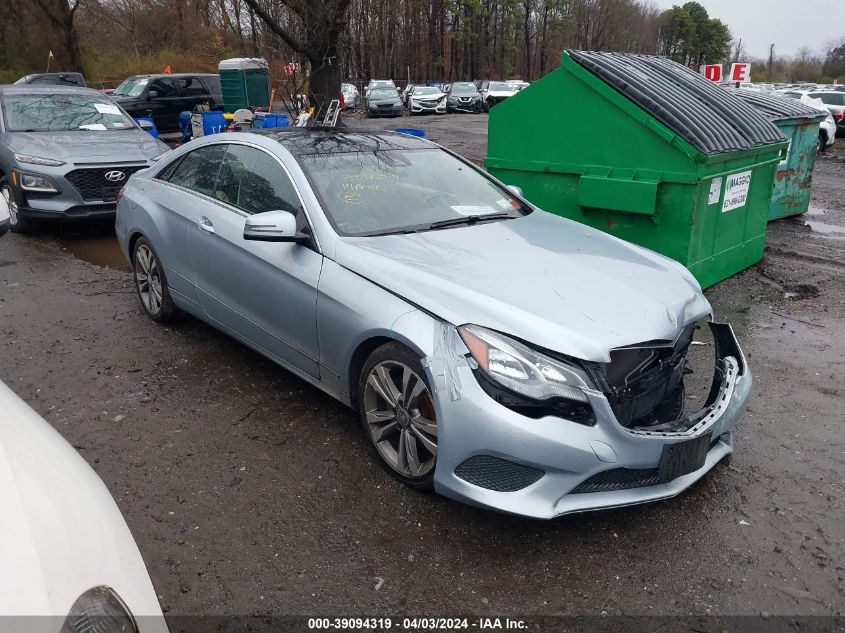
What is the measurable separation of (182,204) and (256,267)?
114cm

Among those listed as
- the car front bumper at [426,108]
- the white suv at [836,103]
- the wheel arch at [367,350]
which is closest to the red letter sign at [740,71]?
the white suv at [836,103]

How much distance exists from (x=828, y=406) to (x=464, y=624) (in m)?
2.86

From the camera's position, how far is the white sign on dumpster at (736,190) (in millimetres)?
6141

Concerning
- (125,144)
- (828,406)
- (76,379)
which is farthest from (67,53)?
(828,406)

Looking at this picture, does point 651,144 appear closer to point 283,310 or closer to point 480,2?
point 283,310

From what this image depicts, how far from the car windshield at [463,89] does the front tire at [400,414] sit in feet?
110

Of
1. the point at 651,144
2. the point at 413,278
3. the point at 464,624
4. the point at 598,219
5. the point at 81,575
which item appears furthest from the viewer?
the point at 598,219

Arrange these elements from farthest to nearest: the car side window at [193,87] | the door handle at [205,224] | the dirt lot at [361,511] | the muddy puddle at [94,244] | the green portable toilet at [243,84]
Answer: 1. the car side window at [193,87]
2. the green portable toilet at [243,84]
3. the muddy puddle at [94,244]
4. the door handle at [205,224]
5. the dirt lot at [361,511]

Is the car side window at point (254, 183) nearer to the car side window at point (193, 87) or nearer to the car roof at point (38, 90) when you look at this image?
the car roof at point (38, 90)

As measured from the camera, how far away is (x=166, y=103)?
19469mm

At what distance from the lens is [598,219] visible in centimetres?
623

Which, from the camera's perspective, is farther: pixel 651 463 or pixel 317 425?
pixel 317 425

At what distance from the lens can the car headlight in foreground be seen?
2732mm

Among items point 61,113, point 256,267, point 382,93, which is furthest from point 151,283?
point 382,93
